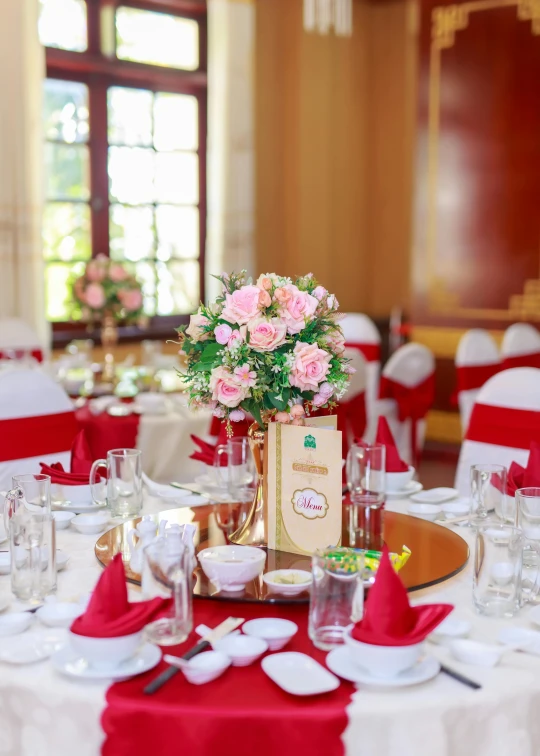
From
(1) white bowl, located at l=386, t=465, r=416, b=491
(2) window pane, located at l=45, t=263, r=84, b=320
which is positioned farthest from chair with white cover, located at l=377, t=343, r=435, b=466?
(2) window pane, located at l=45, t=263, r=84, b=320

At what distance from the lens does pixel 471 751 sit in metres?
1.40

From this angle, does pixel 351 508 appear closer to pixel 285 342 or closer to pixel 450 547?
pixel 450 547

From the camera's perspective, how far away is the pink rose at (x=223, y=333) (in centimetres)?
197

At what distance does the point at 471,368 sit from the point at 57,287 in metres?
2.76

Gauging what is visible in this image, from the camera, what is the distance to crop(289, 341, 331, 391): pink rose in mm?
1942

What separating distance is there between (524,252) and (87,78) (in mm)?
3034

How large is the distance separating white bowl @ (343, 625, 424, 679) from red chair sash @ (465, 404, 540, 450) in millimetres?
1568

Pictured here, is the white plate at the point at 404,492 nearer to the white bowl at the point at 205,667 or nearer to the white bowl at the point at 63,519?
the white bowl at the point at 63,519

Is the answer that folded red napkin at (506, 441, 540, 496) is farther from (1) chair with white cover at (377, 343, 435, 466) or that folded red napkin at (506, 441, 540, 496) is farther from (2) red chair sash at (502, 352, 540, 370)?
(2) red chair sash at (502, 352, 540, 370)

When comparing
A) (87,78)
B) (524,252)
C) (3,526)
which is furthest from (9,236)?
(3,526)

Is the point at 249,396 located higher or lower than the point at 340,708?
higher

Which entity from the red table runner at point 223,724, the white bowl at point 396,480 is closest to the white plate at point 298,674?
the red table runner at point 223,724

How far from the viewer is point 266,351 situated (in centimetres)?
195

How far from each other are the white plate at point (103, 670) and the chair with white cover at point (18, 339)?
136 inches
